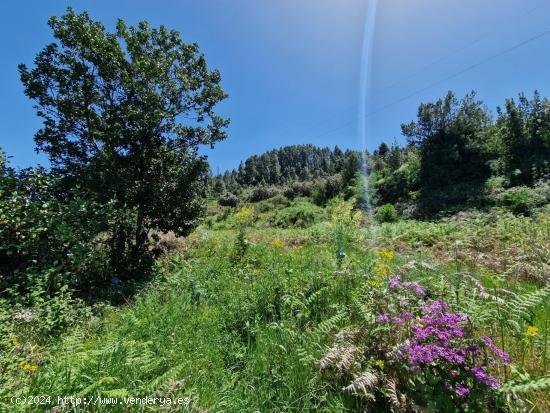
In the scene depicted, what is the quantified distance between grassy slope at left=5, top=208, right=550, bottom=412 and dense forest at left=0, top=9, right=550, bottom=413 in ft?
0.07

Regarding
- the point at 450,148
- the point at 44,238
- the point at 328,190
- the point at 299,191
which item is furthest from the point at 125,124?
the point at 299,191

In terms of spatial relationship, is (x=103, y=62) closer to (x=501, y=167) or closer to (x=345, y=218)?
(x=345, y=218)

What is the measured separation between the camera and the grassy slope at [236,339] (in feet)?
6.56

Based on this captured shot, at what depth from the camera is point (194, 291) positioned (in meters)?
4.31

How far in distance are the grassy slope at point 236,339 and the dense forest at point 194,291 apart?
22mm

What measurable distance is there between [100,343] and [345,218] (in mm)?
5153

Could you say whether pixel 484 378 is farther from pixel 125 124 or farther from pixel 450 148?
pixel 450 148

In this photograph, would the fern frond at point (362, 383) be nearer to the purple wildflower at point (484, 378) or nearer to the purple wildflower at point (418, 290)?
the purple wildflower at point (484, 378)

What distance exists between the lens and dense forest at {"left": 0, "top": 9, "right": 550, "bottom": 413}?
6.08 ft

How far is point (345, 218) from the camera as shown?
619 cm

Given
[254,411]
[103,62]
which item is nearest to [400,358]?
[254,411]

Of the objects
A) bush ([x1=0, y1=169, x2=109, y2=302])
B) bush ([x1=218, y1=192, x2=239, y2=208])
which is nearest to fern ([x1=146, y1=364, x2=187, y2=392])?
bush ([x1=0, y1=169, x2=109, y2=302])

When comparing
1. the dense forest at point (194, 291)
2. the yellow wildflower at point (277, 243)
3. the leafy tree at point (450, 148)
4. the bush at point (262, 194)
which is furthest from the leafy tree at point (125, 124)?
the bush at point (262, 194)

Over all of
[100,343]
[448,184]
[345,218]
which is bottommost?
[100,343]
